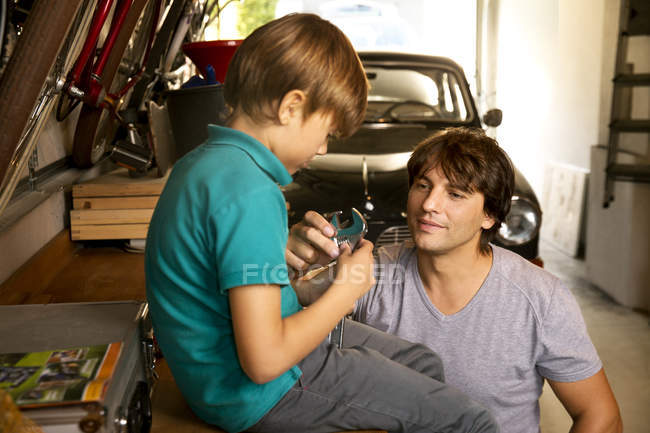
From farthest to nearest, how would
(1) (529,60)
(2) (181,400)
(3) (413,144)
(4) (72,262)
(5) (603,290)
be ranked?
(1) (529,60) → (5) (603,290) → (3) (413,144) → (4) (72,262) → (2) (181,400)

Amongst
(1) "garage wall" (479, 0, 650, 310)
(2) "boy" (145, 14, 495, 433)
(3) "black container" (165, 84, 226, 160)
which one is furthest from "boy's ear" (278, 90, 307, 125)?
(1) "garage wall" (479, 0, 650, 310)

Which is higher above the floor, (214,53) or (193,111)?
(214,53)

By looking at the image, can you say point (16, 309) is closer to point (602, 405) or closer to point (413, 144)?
point (602, 405)

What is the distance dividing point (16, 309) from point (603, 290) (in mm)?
4082

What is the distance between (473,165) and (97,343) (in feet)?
3.37

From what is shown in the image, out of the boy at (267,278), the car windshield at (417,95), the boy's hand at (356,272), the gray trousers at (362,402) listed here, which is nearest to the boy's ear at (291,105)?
the boy at (267,278)

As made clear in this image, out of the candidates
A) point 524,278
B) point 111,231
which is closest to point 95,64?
point 111,231

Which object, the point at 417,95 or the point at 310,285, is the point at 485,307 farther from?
the point at 417,95

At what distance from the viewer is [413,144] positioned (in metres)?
3.24

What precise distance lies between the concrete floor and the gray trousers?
1.85 metres

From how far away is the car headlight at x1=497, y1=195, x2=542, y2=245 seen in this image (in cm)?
276

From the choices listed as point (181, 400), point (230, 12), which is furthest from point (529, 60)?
point (230, 12)

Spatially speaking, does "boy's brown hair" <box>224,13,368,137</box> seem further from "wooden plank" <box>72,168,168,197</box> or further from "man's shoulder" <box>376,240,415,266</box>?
"wooden plank" <box>72,168,168,197</box>

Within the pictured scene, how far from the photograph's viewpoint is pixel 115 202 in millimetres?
2535
